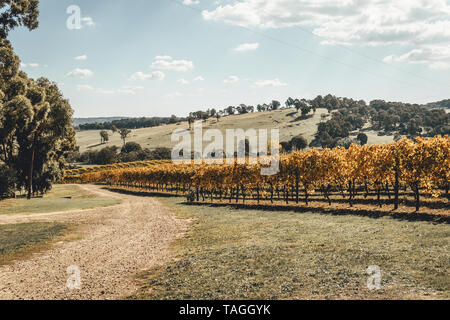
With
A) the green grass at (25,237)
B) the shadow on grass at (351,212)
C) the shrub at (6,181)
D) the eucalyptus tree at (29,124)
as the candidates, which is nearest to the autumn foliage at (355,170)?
the shadow on grass at (351,212)

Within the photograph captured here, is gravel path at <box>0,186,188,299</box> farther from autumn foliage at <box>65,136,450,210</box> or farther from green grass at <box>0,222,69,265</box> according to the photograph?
autumn foliage at <box>65,136,450,210</box>

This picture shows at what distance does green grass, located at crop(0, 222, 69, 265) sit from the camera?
2169cm

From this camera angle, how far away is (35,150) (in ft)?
182

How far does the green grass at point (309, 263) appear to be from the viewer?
12289 millimetres

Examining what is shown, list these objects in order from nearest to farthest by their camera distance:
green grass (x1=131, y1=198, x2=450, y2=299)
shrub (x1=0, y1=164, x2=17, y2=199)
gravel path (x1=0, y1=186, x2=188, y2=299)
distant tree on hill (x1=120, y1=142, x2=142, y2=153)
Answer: green grass (x1=131, y1=198, x2=450, y2=299) < gravel path (x1=0, y1=186, x2=188, y2=299) < shrub (x1=0, y1=164, x2=17, y2=199) < distant tree on hill (x1=120, y1=142, x2=142, y2=153)

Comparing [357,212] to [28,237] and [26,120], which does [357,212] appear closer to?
[28,237]

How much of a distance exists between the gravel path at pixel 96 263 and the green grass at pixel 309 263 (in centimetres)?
154

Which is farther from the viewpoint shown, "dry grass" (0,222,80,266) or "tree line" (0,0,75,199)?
"tree line" (0,0,75,199)

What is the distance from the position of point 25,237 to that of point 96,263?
11.0m

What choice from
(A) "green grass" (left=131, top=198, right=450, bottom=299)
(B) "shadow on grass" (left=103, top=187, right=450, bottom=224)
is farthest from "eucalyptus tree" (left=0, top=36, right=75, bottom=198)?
(A) "green grass" (left=131, top=198, right=450, bottom=299)

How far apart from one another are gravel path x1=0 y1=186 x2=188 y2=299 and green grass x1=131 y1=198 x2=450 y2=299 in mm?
1545

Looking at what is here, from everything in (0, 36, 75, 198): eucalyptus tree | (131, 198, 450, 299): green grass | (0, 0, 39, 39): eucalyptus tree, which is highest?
(0, 0, 39, 39): eucalyptus tree
